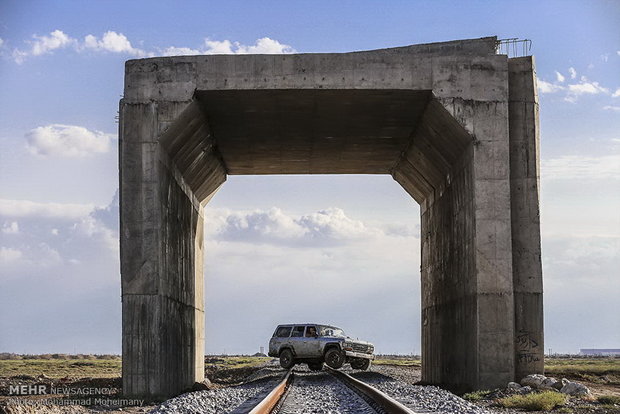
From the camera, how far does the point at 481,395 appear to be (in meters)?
19.5

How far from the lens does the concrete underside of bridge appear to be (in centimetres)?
2070

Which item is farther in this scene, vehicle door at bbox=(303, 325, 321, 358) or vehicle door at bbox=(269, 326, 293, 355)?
vehicle door at bbox=(269, 326, 293, 355)

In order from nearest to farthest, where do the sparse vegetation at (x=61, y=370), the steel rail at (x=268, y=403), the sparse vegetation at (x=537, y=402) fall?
the steel rail at (x=268, y=403)
the sparse vegetation at (x=537, y=402)
the sparse vegetation at (x=61, y=370)

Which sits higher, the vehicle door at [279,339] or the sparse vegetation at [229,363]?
the vehicle door at [279,339]

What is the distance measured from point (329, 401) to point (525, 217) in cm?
789

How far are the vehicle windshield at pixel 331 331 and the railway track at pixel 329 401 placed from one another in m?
12.1

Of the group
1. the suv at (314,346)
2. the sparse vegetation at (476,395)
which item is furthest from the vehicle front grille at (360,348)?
the sparse vegetation at (476,395)

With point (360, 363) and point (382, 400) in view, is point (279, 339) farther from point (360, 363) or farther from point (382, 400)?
point (382, 400)

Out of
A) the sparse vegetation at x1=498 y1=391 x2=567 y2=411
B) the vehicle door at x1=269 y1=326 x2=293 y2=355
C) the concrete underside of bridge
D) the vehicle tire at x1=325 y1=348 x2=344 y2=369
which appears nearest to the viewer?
the sparse vegetation at x1=498 y1=391 x2=567 y2=411

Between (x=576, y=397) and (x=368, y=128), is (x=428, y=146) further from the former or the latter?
(x=576, y=397)

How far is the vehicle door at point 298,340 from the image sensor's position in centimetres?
3478

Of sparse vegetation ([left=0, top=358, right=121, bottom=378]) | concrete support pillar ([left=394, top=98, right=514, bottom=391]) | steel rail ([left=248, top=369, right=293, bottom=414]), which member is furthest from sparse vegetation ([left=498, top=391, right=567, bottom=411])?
sparse vegetation ([left=0, top=358, right=121, bottom=378])

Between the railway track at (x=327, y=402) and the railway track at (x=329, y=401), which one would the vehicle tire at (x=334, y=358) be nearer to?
the railway track at (x=329, y=401)

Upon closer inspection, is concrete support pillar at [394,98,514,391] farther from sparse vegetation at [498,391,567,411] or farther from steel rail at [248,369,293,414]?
steel rail at [248,369,293,414]
